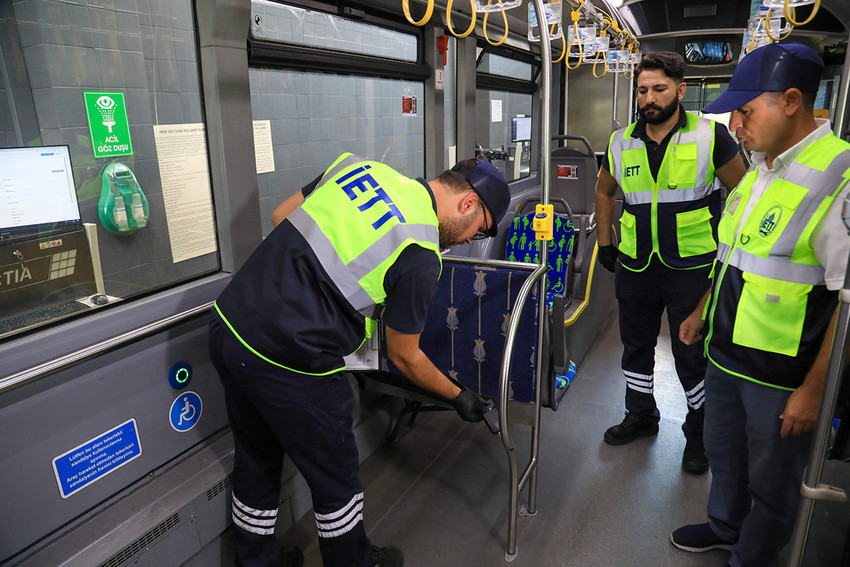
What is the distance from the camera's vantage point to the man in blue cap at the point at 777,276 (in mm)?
1426

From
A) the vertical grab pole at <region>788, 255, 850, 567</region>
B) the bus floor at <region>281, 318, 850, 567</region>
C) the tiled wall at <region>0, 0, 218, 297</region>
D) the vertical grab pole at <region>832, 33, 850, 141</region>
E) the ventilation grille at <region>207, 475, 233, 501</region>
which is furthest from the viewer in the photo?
the bus floor at <region>281, 318, 850, 567</region>

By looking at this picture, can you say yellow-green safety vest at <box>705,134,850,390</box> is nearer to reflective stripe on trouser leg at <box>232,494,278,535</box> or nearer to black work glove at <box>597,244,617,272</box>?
black work glove at <box>597,244,617,272</box>

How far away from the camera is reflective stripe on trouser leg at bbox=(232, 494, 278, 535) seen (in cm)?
183

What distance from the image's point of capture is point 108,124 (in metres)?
1.83

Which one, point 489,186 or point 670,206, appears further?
point 670,206

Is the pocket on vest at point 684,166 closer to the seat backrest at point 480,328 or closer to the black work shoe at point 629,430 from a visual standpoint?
the seat backrest at point 480,328

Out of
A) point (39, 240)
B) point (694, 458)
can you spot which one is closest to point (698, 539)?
point (694, 458)

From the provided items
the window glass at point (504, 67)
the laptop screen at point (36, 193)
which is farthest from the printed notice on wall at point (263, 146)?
the window glass at point (504, 67)

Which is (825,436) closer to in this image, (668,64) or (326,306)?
(326,306)

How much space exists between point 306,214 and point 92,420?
0.97 meters

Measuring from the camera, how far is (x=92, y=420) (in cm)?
176

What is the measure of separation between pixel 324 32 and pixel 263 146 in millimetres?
694

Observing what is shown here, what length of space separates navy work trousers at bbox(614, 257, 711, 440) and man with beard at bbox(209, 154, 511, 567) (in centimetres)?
117

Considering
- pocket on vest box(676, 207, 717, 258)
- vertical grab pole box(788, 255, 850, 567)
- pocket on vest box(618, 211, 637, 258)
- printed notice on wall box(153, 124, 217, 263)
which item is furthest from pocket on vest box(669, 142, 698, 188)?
printed notice on wall box(153, 124, 217, 263)
